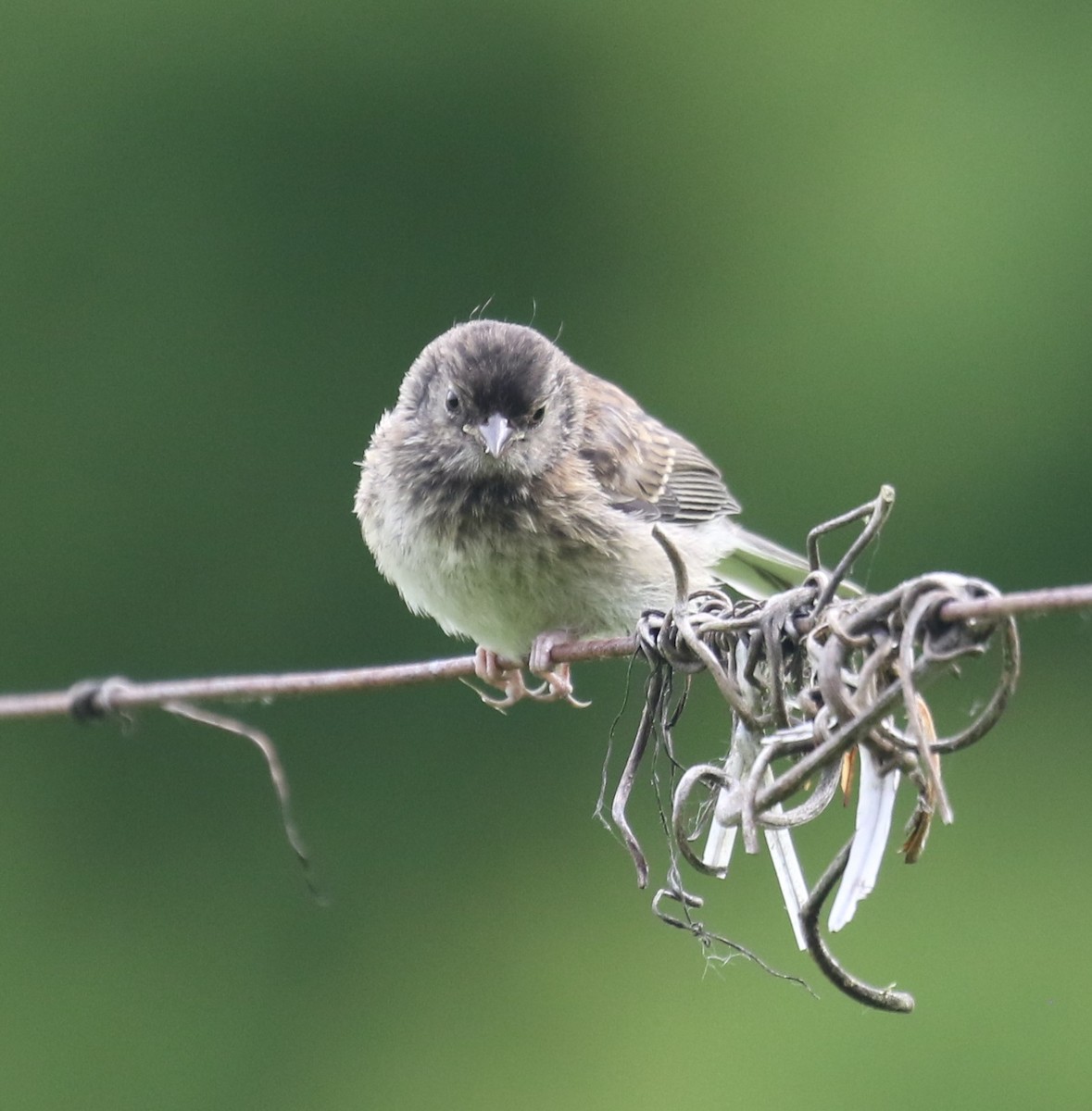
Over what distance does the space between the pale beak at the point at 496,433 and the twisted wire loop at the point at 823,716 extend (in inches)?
68.8

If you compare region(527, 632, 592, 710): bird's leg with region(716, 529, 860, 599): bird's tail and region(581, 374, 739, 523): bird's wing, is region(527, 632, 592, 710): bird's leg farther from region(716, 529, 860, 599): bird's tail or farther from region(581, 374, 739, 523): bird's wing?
region(716, 529, 860, 599): bird's tail

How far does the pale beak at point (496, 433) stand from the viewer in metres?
4.62

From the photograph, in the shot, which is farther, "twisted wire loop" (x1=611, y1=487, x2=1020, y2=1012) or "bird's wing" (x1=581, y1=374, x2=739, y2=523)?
"bird's wing" (x1=581, y1=374, x2=739, y2=523)

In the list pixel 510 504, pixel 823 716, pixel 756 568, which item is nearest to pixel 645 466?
pixel 756 568

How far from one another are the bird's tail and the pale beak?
0.95 metres

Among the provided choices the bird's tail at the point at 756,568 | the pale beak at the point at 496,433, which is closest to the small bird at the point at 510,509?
the pale beak at the point at 496,433

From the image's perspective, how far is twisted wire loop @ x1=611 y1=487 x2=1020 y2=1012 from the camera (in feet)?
7.92

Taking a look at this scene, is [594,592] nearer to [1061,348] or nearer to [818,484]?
[818,484]

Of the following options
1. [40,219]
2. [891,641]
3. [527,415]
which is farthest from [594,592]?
[40,219]

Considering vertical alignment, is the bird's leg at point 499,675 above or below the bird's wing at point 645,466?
below

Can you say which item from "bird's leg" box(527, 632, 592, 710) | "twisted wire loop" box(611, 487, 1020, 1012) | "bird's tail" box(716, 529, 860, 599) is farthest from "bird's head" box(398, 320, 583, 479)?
"twisted wire loop" box(611, 487, 1020, 1012)

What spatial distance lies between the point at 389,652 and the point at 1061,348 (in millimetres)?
3053

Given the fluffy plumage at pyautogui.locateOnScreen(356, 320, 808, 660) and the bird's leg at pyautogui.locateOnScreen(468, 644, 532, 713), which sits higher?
the fluffy plumage at pyautogui.locateOnScreen(356, 320, 808, 660)

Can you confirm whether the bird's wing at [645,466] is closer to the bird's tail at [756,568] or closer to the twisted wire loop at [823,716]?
the bird's tail at [756,568]
